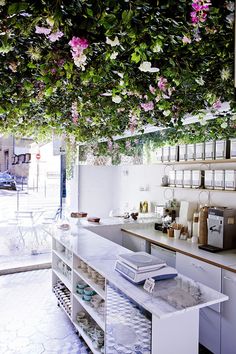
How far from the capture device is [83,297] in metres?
2.89

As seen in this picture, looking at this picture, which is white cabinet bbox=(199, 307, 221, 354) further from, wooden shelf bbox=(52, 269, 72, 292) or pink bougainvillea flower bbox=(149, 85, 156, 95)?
pink bougainvillea flower bbox=(149, 85, 156, 95)

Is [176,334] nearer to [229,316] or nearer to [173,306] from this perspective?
[173,306]

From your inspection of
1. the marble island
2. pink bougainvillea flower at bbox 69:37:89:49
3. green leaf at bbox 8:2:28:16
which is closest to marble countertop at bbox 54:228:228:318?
the marble island

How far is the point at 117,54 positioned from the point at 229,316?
2332 millimetres

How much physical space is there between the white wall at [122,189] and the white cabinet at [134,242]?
0.80 m

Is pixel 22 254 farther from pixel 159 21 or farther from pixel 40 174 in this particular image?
pixel 159 21

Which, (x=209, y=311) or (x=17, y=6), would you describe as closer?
(x=17, y=6)

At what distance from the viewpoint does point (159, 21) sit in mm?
1448

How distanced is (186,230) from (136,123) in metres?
1.51

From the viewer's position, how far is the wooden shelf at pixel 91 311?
243 cm

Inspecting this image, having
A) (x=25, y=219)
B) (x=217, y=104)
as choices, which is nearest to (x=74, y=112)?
(x=217, y=104)

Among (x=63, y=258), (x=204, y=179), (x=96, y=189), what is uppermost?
(x=204, y=179)

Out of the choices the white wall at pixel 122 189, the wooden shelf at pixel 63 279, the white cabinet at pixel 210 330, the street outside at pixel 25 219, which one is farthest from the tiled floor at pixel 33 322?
the white wall at pixel 122 189

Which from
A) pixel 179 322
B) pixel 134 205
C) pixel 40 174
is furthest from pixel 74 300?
pixel 40 174
